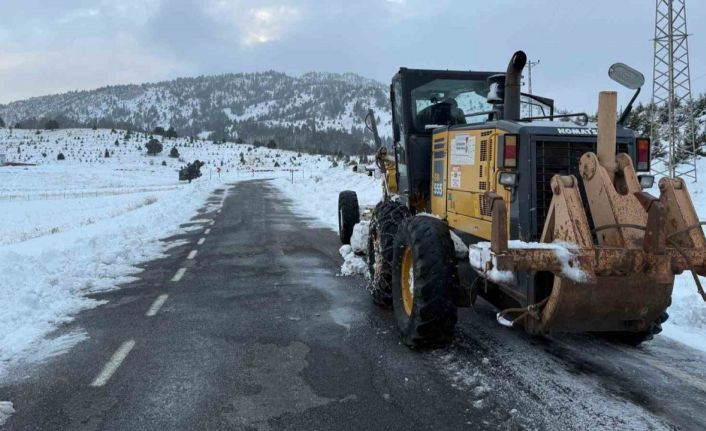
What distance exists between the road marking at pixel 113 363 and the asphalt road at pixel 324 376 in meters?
0.01

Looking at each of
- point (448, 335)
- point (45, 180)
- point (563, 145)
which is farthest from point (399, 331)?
point (45, 180)

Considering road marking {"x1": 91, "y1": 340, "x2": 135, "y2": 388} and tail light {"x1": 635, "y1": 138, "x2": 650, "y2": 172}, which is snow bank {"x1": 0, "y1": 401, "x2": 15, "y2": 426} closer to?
→ road marking {"x1": 91, "y1": 340, "x2": 135, "y2": 388}

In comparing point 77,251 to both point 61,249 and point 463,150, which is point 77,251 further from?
point 463,150

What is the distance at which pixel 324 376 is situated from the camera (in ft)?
15.1

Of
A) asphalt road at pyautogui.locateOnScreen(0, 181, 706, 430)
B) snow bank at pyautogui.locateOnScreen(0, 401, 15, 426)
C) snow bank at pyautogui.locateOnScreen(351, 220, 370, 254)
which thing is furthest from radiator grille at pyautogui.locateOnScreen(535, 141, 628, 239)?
snow bank at pyautogui.locateOnScreen(0, 401, 15, 426)

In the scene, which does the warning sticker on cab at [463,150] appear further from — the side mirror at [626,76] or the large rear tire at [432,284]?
the side mirror at [626,76]

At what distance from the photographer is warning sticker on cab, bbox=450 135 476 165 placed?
17.5ft

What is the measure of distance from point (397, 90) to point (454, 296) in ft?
11.4

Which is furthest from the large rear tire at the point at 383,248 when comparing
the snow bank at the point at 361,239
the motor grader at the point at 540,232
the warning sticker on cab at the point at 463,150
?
the snow bank at the point at 361,239

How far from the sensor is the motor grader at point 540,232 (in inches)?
151

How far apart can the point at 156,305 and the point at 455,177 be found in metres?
4.03

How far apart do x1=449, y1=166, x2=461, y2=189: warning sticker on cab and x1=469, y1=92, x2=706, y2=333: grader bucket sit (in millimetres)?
1484

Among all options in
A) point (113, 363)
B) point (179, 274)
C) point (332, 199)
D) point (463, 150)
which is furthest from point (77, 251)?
point (332, 199)

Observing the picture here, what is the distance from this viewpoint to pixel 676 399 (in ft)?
13.5
